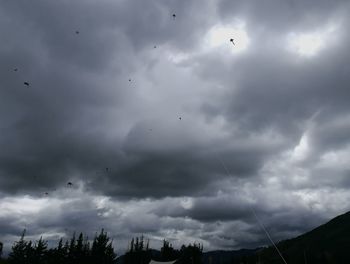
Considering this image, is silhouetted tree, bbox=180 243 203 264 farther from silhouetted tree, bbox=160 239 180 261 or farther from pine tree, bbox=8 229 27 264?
pine tree, bbox=8 229 27 264

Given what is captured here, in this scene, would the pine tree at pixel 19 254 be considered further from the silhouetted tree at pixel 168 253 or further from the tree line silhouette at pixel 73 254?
the silhouetted tree at pixel 168 253

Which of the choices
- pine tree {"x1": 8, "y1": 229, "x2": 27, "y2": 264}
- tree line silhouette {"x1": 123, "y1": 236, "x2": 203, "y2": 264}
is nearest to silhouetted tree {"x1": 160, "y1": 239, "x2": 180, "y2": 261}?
tree line silhouette {"x1": 123, "y1": 236, "x2": 203, "y2": 264}

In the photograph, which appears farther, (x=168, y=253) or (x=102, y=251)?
(x=168, y=253)

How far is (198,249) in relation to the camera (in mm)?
155750

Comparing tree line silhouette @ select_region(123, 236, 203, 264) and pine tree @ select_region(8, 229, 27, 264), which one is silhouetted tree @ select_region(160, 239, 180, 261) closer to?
tree line silhouette @ select_region(123, 236, 203, 264)

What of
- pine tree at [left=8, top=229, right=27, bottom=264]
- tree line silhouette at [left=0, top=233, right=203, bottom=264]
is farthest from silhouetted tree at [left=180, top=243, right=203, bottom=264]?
pine tree at [left=8, top=229, right=27, bottom=264]

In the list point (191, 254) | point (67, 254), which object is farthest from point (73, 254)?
point (191, 254)

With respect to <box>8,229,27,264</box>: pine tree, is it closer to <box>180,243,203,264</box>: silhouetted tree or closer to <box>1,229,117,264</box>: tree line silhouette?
<box>1,229,117,264</box>: tree line silhouette

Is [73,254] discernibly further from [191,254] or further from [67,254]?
[191,254]

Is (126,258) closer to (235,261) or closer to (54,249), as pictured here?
(54,249)

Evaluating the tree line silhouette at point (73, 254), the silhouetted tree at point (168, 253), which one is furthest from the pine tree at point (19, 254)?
the silhouetted tree at point (168, 253)

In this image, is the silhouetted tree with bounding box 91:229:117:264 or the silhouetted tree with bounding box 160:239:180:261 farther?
the silhouetted tree with bounding box 160:239:180:261

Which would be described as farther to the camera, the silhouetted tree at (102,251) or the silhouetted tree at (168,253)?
the silhouetted tree at (168,253)

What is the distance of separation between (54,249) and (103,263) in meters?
22.3
